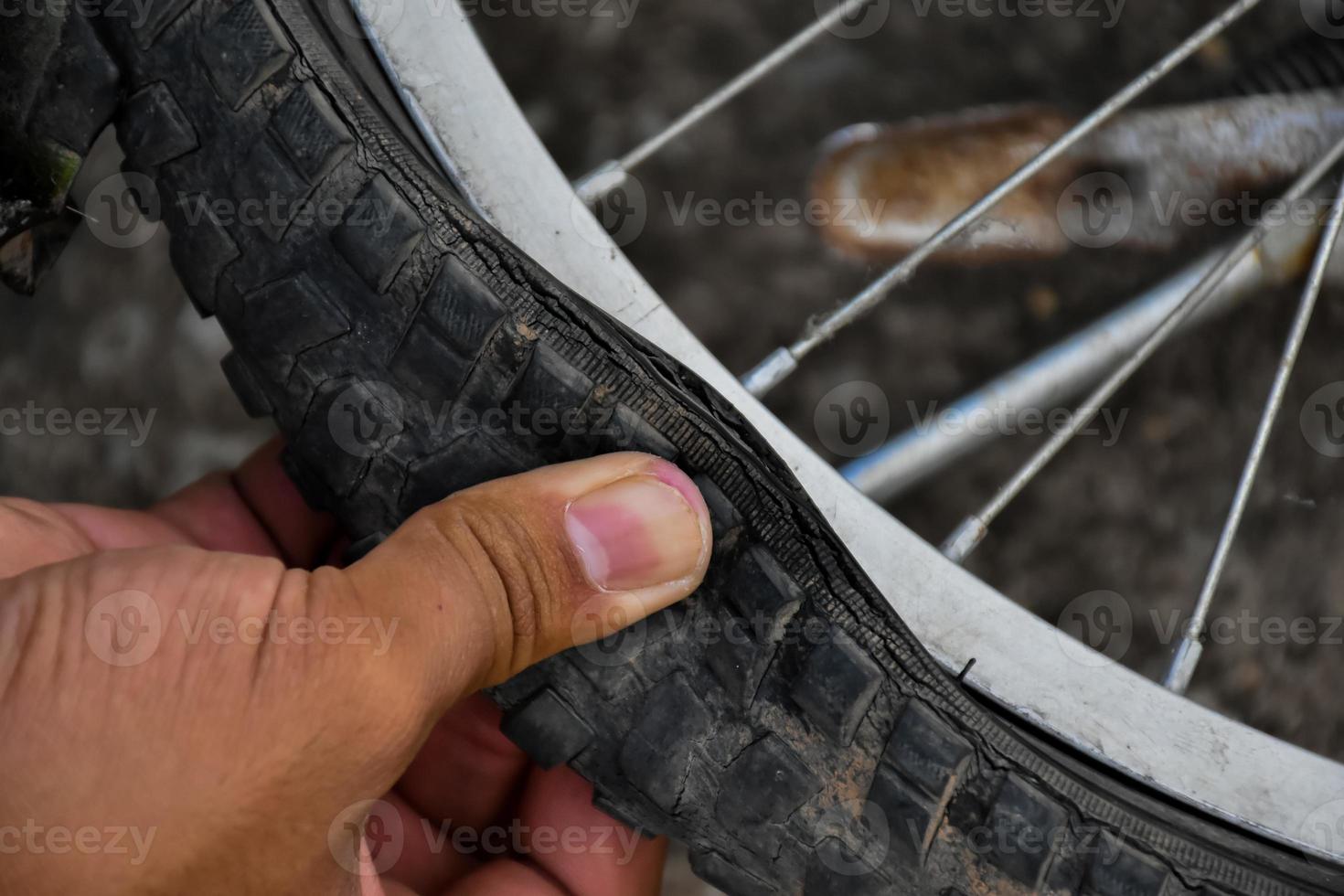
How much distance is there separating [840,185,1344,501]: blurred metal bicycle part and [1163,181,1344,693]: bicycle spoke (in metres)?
0.10

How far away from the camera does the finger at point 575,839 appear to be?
0.65 meters

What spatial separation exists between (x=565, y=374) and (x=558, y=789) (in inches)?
12.6

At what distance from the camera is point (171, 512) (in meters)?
0.75

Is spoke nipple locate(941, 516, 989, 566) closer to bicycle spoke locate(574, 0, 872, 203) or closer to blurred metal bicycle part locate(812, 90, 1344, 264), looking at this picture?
bicycle spoke locate(574, 0, 872, 203)

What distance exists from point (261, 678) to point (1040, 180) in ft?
2.67

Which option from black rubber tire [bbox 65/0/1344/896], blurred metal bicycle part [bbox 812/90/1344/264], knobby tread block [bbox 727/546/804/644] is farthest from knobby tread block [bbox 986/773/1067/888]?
blurred metal bicycle part [bbox 812/90/1344/264]

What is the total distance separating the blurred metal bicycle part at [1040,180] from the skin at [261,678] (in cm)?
57

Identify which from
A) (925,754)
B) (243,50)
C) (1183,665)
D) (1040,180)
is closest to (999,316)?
(1040,180)

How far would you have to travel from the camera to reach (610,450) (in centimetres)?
47

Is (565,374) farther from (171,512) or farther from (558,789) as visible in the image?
(171,512)

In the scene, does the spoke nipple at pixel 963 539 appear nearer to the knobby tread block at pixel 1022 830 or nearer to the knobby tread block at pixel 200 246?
the knobby tread block at pixel 1022 830

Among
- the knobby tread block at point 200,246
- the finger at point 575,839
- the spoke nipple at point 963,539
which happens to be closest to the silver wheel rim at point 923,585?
the spoke nipple at point 963,539

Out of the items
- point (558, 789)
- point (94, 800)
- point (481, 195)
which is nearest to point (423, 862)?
point (558, 789)

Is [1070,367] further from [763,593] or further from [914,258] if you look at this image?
[763,593]
